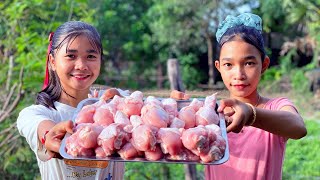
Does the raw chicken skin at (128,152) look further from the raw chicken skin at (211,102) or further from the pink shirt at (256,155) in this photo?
the pink shirt at (256,155)

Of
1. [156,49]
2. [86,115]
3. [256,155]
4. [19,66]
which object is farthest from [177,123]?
[156,49]

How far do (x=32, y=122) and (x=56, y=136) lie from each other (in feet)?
0.84

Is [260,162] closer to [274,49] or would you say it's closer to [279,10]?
[279,10]

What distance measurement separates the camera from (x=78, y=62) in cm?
168

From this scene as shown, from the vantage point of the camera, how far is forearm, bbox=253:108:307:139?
144 cm

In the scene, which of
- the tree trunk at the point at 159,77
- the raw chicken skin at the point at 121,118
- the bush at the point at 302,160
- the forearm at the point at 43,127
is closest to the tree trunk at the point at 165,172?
A: the bush at the point at 302,160

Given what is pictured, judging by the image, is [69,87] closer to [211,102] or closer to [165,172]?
[211,102]

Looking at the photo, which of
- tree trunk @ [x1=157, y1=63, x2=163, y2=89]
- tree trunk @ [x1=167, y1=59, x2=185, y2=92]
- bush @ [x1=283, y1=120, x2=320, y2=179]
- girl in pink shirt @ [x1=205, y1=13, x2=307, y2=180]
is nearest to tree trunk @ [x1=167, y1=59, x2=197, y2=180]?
tree trunk @ [x1=167, y1=59, x2=185, y2=92]

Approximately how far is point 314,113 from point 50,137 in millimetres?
10178

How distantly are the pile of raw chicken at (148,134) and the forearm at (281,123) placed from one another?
0.48 feet

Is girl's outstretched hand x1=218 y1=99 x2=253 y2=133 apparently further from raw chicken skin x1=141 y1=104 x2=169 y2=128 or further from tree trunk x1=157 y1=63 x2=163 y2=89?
tree trunk x1=157 y1=63 x2=163 y2=89

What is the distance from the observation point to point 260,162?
1624 mm

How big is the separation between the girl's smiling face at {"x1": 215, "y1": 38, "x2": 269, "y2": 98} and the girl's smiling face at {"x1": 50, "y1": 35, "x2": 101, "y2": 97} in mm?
457

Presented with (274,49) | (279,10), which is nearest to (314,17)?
(279,10)
